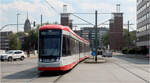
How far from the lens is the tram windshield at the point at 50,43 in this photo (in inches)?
638

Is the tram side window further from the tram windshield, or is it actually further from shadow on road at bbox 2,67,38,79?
shadow on road at bbox 2,67,38,79

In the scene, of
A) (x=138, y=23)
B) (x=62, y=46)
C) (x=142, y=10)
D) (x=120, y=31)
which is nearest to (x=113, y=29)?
(x=120, y=31)

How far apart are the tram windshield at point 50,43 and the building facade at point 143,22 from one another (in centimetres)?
5562

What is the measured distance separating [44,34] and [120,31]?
3789 inches

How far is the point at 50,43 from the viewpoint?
16406mm

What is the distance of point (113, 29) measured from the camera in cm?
11175

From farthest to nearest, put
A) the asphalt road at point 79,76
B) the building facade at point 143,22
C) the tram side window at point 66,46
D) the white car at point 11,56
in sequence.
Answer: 1. the building facade at point 143,22
2. the white car at point 11,56
3. the tram side window at point 66,46
4. the asphalt road at point 79,76

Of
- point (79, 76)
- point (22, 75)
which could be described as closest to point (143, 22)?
point (79, 76)

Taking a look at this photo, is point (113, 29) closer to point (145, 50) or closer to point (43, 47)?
point (145, 50)

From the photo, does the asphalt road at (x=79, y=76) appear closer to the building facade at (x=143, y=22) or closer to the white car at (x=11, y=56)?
the white car at (x=11, y=56)

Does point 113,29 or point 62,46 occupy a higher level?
point 113,29

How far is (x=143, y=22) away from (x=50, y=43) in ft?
207

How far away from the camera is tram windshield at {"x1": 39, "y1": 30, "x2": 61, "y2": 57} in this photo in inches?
638

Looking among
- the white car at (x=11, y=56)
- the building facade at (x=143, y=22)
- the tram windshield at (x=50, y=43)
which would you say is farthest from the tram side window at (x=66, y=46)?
the building facade at (x=143, y=22)
